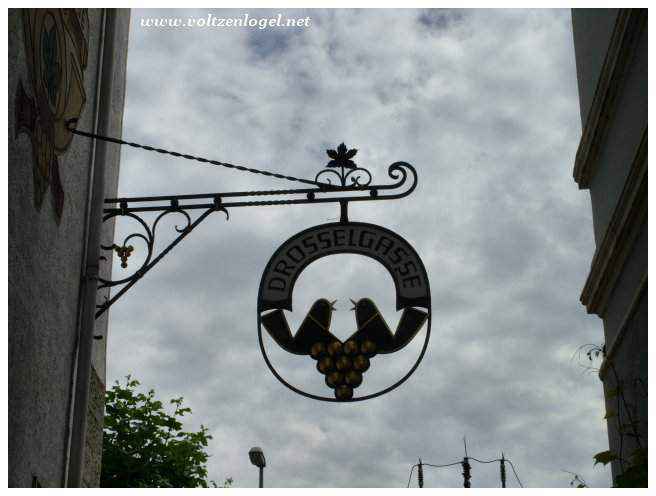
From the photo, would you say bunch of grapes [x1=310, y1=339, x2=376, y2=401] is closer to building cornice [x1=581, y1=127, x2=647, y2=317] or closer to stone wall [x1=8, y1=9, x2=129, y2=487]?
stone wall [x1=8, y1=9, x2=129, y2=487]

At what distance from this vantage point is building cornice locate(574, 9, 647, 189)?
6883mm

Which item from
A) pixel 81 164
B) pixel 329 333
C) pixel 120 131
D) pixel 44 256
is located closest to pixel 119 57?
pixel 120 131

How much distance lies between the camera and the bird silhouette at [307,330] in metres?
6.13

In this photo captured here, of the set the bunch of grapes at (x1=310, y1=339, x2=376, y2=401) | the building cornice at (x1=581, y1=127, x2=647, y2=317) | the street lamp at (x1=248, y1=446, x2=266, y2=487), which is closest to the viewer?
the bunch of grapes at (x1=310, y1=339, x2=376, y2=401)

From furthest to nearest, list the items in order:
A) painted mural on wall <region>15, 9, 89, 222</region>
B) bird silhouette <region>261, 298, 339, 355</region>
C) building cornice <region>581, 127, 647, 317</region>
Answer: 1. building cornice <region>581, 127, 647, 317</region>
2. bird silhouette <region>261, 298, 339, 355</region>
3. painted mural on wall <region>15, 9, 89, 222</region>

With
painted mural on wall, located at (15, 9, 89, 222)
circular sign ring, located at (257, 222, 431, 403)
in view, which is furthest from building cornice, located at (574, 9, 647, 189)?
painted mural on wall, located at (15, 9, 89, 222)

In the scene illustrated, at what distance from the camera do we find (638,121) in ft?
22.8

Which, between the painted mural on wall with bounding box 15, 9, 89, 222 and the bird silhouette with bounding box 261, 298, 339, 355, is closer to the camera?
the painted mural on wall with bounding box 15, 9, 89, 222

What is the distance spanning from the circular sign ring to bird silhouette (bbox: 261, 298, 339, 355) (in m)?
0.04

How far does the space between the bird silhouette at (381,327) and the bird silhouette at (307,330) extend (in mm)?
161

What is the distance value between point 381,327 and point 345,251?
568mm

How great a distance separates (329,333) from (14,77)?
2.38 meters

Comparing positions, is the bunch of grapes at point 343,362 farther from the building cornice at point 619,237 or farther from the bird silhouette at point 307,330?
the building cornice at point 619,237

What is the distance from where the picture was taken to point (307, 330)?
6148 millimetres
